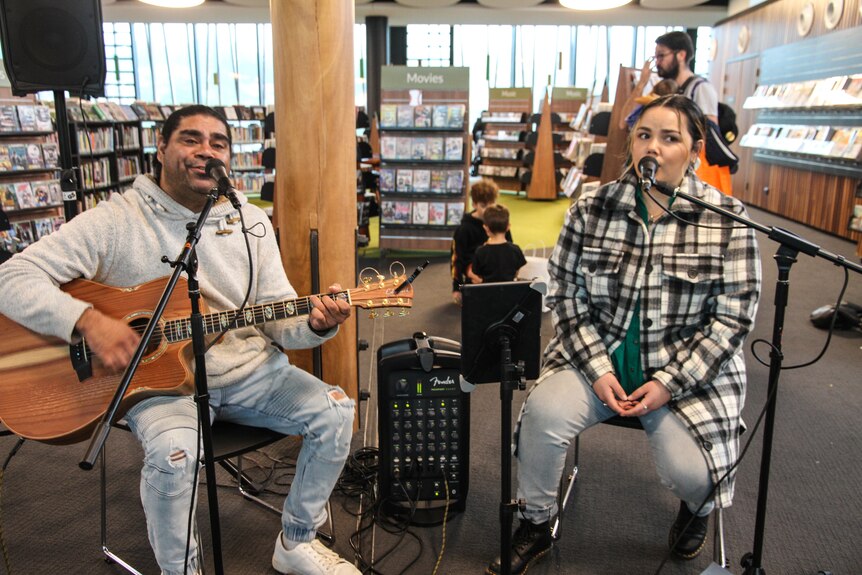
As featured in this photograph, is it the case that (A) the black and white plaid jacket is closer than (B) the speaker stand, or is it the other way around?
(A) the black and white plaid jacket

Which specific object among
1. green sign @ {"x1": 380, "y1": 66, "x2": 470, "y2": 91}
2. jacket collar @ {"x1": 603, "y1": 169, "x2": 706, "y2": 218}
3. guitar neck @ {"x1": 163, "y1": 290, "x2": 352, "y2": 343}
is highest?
green sign @ {"x1": 380, "y1": 66, "x2": 470, "y2": 91}

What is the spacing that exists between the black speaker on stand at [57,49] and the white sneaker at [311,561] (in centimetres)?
207

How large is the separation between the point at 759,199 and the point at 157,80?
12.9 m

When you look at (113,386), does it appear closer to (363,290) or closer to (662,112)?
(363,290)

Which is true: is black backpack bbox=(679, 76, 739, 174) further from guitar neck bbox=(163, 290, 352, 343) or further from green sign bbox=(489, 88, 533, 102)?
green sign bbox=(489, 88, 533, 102)

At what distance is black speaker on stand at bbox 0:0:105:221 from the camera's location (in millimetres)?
2793

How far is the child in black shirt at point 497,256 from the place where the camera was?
13.9 feet

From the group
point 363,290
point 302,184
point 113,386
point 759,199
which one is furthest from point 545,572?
point 759,199

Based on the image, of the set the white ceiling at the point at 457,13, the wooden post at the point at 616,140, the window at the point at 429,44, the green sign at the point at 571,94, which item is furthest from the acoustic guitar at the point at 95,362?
the window at the point at 429,44

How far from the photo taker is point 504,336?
5.10ft

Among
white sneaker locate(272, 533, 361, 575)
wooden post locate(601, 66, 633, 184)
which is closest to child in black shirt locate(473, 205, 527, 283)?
wooden post locate(601, 66, 633, 184)

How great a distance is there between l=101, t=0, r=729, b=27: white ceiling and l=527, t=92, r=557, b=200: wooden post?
7.97ft

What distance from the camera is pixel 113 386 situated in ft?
5.83

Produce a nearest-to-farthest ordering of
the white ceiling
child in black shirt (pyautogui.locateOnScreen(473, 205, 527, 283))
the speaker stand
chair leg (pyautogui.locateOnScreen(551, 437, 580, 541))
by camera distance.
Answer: chair leg (pyautogui.locateOnScreen(551, 437, 580, 541)), the speaker stand, child in black shirt (pyautogui.locateOnScreen(473, 205, 527, 283)), the white ceiling
